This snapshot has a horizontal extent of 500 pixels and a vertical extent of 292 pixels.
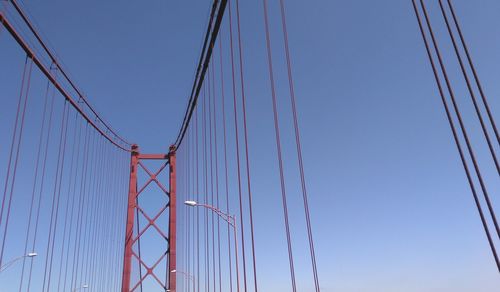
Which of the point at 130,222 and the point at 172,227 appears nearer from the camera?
the point at 172,227

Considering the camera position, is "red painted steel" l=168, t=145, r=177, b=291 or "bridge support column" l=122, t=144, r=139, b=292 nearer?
"red painted steel" l=168, t=145, r=177, b=291

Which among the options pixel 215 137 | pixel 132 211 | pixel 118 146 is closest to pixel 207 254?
pixel 215 137

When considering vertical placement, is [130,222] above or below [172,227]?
above

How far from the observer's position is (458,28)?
11.8ft

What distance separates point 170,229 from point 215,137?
870 centimetres

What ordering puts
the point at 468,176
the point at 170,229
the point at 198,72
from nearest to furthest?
the point at 468,176, the point at 198,72, the point at 170,229

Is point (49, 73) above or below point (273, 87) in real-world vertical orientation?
above

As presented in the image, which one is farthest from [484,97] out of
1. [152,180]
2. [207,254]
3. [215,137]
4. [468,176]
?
[152,180]

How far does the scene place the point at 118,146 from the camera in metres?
26.8

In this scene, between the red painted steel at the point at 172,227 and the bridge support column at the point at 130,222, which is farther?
the bridge support column at the point at 130,222

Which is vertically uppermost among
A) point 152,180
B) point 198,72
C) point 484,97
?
point 198,72

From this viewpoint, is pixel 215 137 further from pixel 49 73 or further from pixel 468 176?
pixel 468 176

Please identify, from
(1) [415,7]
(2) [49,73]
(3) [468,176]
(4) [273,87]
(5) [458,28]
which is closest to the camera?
(3) [468,176]

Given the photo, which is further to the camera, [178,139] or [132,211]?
[178,139]
